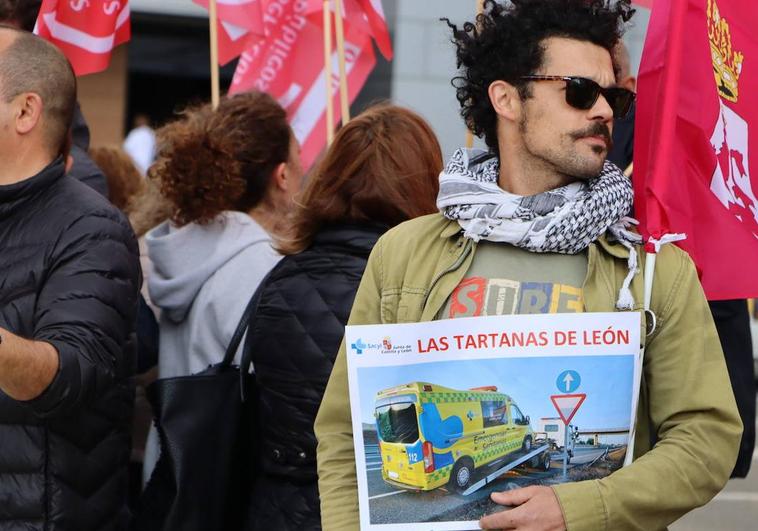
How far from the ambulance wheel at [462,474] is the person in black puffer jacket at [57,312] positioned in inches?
39.3

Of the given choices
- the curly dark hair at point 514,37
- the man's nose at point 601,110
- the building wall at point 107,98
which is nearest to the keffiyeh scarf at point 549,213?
the man's nose at point 601,110

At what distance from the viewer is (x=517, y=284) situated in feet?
8.87

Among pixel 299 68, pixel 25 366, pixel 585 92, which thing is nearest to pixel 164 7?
pixel 299 68

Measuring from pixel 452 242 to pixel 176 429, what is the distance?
1338 millimetres

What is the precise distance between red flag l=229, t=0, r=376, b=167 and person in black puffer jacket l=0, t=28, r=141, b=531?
2.78 m

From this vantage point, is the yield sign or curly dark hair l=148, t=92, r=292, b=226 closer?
the yield sign

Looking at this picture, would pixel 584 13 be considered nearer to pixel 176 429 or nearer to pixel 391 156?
pixel 391 156

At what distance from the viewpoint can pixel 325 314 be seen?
11.9ft

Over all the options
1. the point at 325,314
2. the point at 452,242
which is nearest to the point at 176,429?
the point at 325,314

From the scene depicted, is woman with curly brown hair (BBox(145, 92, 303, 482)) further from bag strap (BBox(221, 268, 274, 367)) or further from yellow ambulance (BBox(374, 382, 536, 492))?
yellow ambulance (BBox(374, 382, 536, 492))

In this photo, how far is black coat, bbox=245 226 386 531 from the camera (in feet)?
11.9

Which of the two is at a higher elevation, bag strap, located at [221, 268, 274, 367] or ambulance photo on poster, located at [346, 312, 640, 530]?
ambulance photo on poster, located at [346, 312, 640, 530]

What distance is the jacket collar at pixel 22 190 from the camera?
11.1ft

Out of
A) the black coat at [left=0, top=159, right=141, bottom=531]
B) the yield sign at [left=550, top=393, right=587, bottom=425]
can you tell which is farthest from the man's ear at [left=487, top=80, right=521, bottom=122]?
the black coat at [left=0, top=159, right=141, bottom=531]
